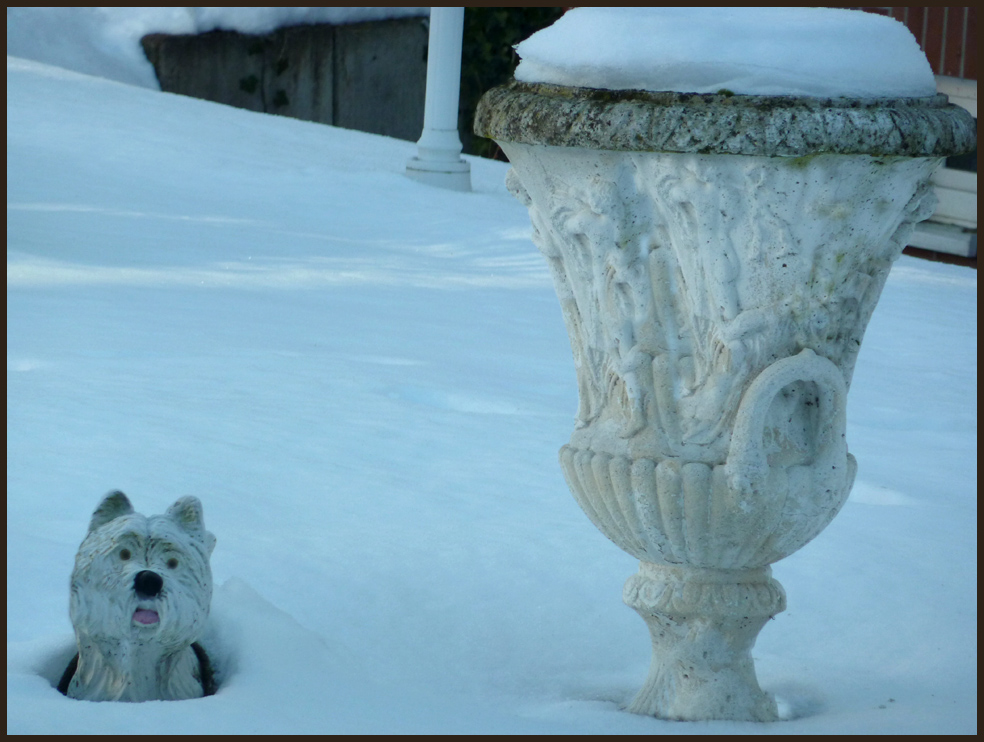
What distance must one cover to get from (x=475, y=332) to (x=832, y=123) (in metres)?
3.34

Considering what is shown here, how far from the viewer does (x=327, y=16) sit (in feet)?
38.4

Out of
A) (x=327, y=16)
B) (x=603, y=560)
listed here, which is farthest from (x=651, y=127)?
(x=327, y=16)

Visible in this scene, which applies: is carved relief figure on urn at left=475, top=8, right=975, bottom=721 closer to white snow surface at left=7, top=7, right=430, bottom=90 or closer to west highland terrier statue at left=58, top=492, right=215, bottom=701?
west highland terrier statue at left=58, top=492, right=215, bottom=701

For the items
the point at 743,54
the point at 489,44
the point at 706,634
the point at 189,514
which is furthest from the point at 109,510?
the point at 489,44

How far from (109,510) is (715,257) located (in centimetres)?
110

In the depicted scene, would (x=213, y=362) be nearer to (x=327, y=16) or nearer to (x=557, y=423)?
(x=557, y=423)

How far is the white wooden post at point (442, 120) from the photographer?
26.6 feet

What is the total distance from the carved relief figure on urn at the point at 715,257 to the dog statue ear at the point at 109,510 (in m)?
0.77

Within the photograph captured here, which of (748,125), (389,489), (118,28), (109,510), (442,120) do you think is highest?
(748,125)

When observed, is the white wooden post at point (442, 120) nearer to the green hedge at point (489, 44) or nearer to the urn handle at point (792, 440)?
the green hedge at point (489, 44)

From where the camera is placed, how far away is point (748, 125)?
184 centimetres

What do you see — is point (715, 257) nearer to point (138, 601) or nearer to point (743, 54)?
point (743, 54)

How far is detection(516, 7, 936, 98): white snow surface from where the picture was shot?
1.90 m

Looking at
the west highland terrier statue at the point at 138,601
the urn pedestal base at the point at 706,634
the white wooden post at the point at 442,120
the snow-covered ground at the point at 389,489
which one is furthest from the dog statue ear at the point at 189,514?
the white wooden post at the point at 442,120
